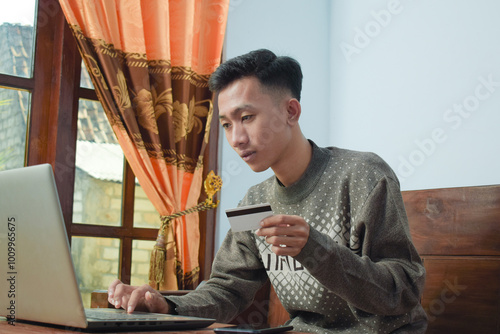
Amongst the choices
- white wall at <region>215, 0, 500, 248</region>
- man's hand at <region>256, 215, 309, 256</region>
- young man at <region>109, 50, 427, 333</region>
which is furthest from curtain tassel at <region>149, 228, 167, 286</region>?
man's hand at <region>256, 215, 309, 256</region>

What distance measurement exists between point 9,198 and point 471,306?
1.19 metres

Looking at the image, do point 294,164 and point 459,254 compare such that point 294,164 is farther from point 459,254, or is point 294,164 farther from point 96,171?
point 96,171

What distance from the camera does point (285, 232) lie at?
871mm

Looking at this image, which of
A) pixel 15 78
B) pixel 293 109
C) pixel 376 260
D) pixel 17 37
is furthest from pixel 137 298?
pixel 17 37

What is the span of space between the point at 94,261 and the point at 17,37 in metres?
0.99

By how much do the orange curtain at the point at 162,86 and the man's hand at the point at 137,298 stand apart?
1.19 meters

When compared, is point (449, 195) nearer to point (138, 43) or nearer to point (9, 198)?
point (9, 198)

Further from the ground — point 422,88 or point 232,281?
point 422,88

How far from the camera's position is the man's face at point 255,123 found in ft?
4.40

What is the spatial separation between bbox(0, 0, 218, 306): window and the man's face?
3.66 feet

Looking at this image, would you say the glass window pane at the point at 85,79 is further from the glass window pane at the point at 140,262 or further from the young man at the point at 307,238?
the young man at the point at 307,238

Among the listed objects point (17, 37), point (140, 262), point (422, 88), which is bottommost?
point (140, 262)

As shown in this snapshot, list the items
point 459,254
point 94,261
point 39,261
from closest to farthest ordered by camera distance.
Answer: point 39,261 < point 459,254 < point 94,261

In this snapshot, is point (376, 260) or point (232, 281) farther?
point (232, 281)
